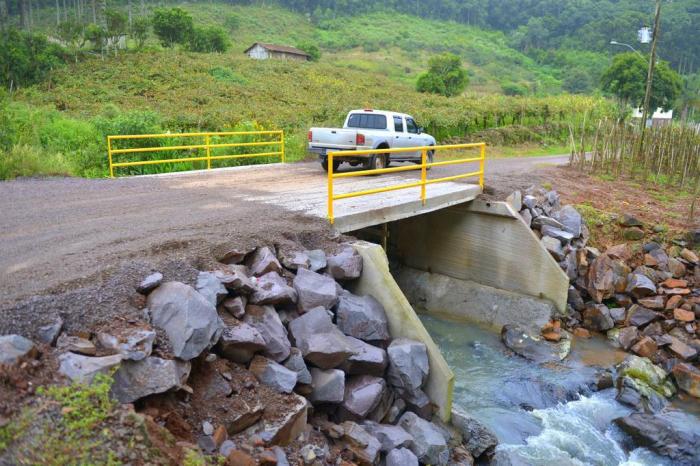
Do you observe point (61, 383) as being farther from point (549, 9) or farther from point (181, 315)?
point (549, 9)

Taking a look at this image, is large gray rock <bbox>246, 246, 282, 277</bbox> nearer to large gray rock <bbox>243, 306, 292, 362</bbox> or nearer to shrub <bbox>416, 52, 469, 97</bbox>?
large gray rock <bbox>243, 306, 292, 362</bbox>

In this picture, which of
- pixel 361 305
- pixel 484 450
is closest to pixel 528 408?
pixel 484 450

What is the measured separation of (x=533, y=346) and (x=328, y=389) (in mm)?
6378

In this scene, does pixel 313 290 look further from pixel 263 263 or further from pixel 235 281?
pixel 235 281

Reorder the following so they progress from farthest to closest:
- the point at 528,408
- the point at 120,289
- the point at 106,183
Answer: the point at 106,183 < the point at 528,408 < the point at 120,289

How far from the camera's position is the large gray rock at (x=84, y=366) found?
184 inches

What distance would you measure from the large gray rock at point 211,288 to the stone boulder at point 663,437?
264 inches

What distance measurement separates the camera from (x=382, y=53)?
95375mm

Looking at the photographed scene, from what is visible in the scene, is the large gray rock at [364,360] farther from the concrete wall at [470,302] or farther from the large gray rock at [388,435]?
the concrete wall at [470,302]

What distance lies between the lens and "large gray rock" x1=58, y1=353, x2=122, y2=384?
15.3ft

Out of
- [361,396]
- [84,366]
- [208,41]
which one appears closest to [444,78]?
[208,41]

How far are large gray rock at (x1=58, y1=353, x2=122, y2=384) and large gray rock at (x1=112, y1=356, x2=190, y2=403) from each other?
0.40 feet

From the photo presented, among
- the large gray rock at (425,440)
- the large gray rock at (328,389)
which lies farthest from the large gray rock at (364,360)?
the large gray rock at (425,440)

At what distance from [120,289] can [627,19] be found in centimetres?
11711
